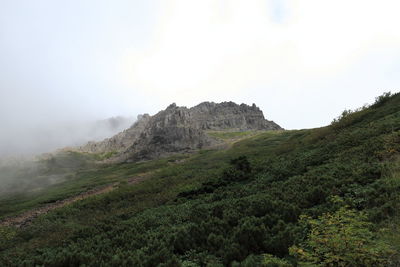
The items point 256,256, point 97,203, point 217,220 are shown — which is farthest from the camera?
point 97,203

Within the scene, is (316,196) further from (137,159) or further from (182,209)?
(137,159)

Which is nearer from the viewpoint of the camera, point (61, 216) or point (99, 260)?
point (99, 260)

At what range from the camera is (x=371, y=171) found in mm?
13242

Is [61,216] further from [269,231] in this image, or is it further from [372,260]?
[372,260]

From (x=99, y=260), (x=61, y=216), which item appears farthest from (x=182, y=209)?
(x=61, y=216)

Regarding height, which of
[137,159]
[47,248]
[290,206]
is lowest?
[47,248]

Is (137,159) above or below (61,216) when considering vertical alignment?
above

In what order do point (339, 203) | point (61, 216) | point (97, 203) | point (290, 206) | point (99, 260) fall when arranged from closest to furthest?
point (339, 203)
point (99, 260)
point (290, 206)
point (61, 216)
point (97, 203)

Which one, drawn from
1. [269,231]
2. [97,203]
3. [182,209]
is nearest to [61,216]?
[97,203]

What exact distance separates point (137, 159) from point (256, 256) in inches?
4777

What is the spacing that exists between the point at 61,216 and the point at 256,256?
28090 millimetres

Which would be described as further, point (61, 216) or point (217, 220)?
point (61, 216)

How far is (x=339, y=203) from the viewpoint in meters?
10.5

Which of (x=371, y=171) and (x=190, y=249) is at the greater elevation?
(x=371, y=171)
